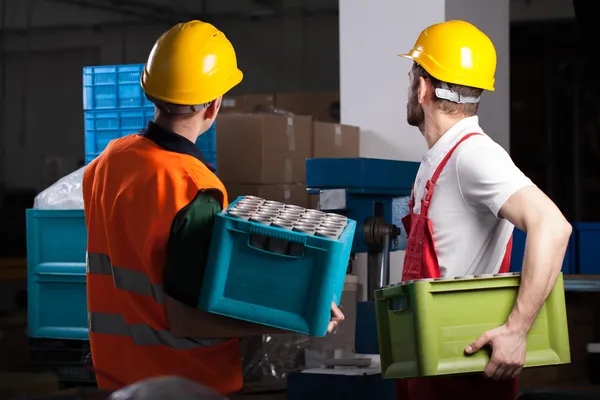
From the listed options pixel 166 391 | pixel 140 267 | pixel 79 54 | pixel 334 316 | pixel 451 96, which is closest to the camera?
pixel 166 391

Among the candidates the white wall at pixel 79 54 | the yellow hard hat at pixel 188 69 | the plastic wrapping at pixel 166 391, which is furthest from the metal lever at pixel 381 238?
the white wall at pixel 79 54

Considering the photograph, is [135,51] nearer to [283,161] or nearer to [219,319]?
[283,161]

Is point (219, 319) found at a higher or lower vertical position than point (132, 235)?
lower

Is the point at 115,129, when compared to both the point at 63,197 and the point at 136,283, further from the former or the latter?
the point at 136,283

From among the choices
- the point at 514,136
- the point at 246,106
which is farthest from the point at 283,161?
the point at 514,136

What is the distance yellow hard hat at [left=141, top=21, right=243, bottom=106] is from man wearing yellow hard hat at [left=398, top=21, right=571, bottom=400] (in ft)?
2.03

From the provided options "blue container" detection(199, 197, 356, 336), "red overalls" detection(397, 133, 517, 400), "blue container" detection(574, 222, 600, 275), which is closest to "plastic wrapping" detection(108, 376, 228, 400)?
"blue container" detection(199, 197, 356, 336)

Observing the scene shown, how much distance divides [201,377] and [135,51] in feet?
30.5

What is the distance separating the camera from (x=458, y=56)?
253cm

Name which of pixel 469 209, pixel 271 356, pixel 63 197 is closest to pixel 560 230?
pixel 469 209

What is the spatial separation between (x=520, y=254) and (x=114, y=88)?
6.57 ft

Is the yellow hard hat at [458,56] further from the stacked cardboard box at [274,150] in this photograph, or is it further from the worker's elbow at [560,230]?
the stacked cardboard box at [274,150]

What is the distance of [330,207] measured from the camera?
3.61m

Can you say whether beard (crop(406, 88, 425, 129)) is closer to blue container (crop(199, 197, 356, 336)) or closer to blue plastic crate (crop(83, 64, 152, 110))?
blue container (crop(199, 197, 356, 336))
